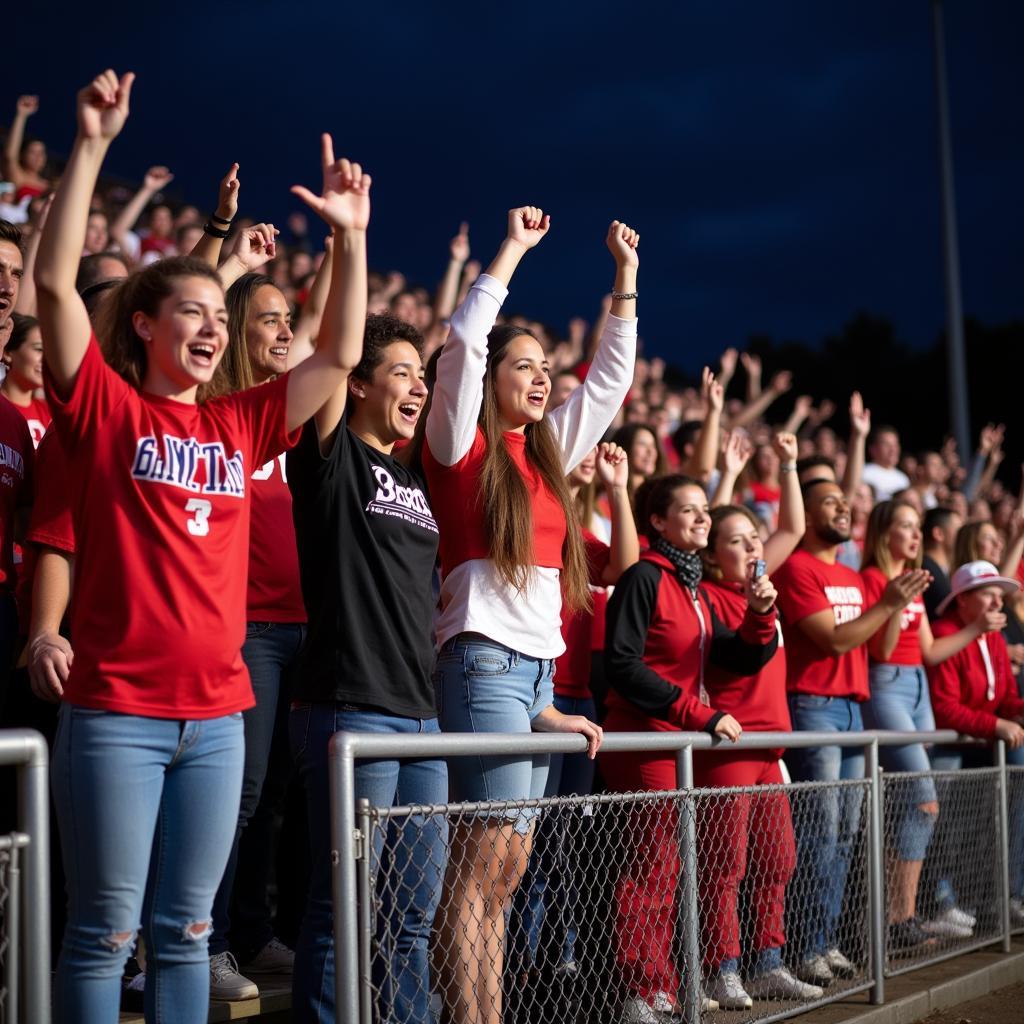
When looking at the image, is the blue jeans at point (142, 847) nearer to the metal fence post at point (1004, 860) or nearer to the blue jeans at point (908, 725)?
the blue jeans at point (908, 725)

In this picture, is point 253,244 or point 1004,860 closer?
point 253,244

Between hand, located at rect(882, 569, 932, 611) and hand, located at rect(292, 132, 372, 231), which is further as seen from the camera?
hand, located at rect(882, 569, 932, 611)

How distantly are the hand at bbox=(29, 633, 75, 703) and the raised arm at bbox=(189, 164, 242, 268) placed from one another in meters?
1.60

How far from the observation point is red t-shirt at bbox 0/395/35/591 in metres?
3.73

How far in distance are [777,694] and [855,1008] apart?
1200 mm

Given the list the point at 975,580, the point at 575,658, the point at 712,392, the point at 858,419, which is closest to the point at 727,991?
the point at 575,658

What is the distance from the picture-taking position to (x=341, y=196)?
3.26 m

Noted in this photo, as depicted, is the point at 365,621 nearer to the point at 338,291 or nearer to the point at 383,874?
the point at 383,874

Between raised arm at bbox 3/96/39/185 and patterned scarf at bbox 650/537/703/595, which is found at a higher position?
raised arm at bbox 3/96/39/185

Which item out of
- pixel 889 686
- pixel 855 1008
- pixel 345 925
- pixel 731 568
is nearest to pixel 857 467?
pixel 889 686

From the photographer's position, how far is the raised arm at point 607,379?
4.75 metres

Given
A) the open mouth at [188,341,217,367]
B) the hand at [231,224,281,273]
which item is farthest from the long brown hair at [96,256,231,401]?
the hand at [231,224,281,273]

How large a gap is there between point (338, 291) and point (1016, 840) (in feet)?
17.1

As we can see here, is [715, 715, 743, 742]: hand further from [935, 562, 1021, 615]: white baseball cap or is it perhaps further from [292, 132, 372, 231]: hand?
[935, 562, 1021, 615]: white baseball cap
